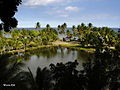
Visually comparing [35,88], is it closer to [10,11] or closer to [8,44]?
[10,11]

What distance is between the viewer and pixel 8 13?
1227 centimetres

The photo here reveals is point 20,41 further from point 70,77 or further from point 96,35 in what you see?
point 70,77

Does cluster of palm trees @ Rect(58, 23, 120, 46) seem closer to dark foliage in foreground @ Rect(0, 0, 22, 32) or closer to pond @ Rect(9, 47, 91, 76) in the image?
pond @ Rect(9, 47, 91, 76)

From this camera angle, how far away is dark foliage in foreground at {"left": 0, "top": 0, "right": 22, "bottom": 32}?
1177 cm

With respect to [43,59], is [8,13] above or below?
above

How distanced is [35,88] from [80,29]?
11727cm

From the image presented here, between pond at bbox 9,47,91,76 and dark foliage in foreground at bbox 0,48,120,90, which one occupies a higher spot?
dark foliage in foreground at bbox 0,48,120,90

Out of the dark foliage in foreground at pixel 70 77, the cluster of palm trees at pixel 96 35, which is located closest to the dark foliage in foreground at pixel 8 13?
the dark foliage in foreground at pixel 70 77

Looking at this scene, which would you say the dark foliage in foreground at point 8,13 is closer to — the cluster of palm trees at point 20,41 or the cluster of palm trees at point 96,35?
the cluster of palm trees at point 96,35

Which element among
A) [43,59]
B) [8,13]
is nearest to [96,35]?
[43,59]

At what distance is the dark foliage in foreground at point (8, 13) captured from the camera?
38.6 feet

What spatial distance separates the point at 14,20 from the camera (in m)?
12.6

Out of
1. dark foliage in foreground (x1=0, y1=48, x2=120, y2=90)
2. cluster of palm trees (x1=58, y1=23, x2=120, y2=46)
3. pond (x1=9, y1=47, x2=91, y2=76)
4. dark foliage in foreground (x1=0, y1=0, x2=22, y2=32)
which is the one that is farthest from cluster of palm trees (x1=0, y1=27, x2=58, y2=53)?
dark foliage in foreground (x1=0, y1=0, x2=22, y2=32)

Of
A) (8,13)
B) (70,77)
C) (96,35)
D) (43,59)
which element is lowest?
(43,59)
